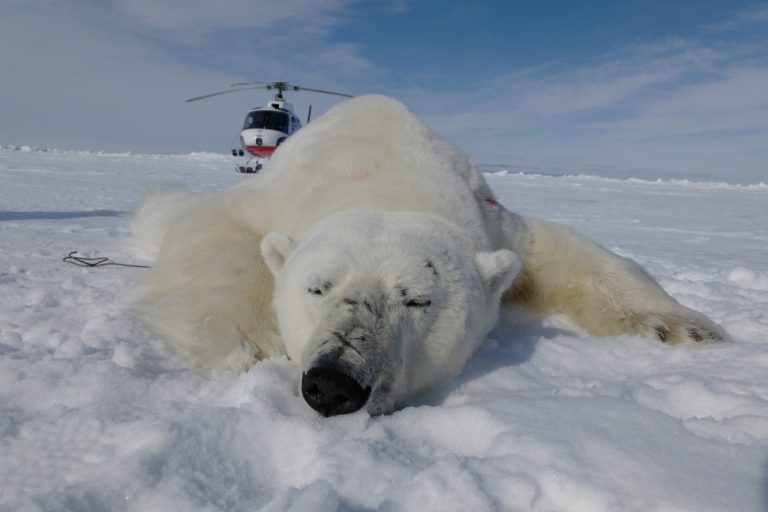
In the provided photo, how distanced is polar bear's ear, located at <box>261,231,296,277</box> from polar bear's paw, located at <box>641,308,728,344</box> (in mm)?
1419

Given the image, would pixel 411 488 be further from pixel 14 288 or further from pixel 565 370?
pixel 14 288

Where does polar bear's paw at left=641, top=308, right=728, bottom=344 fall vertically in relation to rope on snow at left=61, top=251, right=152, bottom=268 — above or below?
above

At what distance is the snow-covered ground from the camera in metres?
1.00

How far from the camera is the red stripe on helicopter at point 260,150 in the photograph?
17.6 metres

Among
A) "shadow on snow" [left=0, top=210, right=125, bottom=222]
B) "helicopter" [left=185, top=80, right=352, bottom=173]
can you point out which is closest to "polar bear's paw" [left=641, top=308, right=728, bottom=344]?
"shadow on snow" [left=0, top=210, right=125, bottom=222]

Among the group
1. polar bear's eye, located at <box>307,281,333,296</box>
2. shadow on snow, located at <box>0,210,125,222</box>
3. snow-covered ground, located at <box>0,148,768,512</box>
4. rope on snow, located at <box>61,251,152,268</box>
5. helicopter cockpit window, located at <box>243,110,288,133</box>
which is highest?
helicopter cockpit window, located at <box>243,110,288,133</box>

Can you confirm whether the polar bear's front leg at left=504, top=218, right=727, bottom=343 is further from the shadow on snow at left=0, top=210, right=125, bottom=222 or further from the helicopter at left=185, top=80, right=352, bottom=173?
the helicopter at left=185, top=80, right=352, bottom=173

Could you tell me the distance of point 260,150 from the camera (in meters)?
17.8

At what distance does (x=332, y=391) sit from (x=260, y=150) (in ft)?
56.5

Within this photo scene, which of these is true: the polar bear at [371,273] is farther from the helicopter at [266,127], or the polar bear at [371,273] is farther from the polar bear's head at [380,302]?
the helicopter at [266,127]

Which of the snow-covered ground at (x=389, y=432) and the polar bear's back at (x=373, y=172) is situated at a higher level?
the polar bear's back at (x=373, y=172)

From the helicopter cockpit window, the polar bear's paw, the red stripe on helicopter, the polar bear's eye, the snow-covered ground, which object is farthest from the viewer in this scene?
the helicopter cockpit window

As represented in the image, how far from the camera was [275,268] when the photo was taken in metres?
2.03

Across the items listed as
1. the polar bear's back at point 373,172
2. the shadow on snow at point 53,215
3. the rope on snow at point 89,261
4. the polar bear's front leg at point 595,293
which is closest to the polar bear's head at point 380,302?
the polar bear's back at point 373,172
